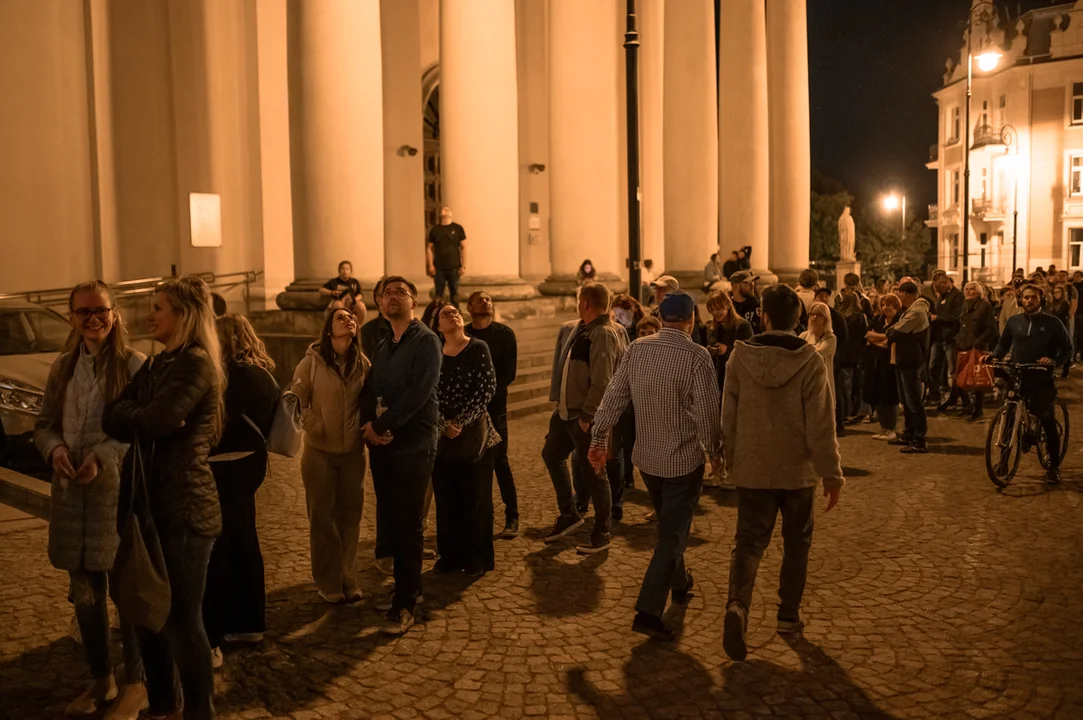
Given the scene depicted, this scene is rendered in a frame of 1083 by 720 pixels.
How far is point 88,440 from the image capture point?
15.3ft

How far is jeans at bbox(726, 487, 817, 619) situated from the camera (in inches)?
224

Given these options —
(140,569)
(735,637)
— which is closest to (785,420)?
(735,637)

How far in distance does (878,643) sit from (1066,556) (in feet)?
8.10

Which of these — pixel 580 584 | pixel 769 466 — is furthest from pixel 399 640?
pixel 769 466

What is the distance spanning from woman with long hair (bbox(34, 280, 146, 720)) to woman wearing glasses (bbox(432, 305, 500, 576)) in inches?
102

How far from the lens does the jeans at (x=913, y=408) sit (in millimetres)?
11922

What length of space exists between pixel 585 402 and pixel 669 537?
2.08 metres

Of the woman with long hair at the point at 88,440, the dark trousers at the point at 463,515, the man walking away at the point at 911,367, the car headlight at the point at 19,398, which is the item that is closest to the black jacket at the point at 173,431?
the woman with long hair at the point at 88,440

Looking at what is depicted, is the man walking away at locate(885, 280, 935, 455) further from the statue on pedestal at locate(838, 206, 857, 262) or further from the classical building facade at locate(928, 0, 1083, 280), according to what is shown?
the classical building facade at locate(928, 0, 1083, 280)

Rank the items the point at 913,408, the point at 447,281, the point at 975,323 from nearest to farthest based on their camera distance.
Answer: the point at 913,408, the point at 975,323, the point at 447,281

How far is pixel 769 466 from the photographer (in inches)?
222

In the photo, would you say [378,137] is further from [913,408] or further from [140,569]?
[140,569]

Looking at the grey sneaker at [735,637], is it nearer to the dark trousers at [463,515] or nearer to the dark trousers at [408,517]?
the dark trousers at [408,517]

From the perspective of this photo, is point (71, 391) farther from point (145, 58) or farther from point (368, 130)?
point (145, 58)
